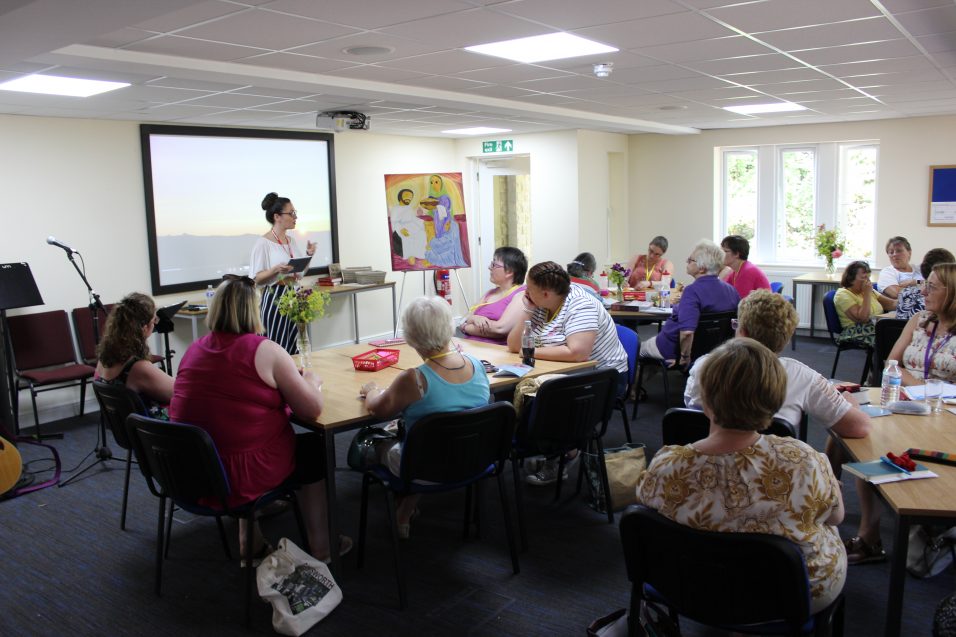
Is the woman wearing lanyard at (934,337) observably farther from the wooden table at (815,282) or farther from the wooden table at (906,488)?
the wooden table at (815,282)

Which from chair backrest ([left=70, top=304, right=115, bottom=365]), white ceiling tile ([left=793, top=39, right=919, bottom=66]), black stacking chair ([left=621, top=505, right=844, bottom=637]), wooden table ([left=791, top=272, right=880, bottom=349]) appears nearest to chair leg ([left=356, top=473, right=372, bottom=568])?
black stacking chair ([left=621, top=505, right=844, bottom=637])

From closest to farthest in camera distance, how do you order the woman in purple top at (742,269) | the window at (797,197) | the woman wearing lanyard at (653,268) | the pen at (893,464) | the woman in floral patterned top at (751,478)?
the woman in floral patterned top at (751,478) < the pen at (893,464) < the woman in purple top at (742,269) < the woman wearing lanyard at (653,268) < the window at (797,197)

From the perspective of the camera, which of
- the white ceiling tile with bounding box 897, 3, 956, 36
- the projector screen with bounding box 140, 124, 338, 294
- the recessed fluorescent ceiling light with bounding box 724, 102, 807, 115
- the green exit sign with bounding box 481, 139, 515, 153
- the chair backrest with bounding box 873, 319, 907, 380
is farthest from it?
the green exit sign with bounding box 481, 139, 515, 153

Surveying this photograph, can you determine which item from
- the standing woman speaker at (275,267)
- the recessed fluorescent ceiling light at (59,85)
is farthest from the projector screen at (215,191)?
the recessed fluorescent ceiling light at (59,85)

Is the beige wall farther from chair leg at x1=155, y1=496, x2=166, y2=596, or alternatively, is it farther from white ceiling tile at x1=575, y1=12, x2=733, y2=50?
chair leg at x1=155, y1=496, x2=166, y2=596

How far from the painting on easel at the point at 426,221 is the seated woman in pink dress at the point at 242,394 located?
4404mm

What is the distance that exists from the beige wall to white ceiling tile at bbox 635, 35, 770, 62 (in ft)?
17.1

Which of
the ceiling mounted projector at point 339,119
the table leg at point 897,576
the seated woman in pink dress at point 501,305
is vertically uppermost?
the ceiling mounted projector at point 339,119

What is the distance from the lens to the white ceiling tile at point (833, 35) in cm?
384

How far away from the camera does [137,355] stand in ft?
11.8

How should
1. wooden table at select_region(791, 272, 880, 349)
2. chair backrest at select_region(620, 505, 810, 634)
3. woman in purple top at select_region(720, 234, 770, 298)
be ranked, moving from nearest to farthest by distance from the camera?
1. chair backrest at select_region(620, 505, 810, 634)
2. woman in purple top at select_region(720, 234, 770, 298)
3. wooden table at select_region(791, 272, 880, 349)

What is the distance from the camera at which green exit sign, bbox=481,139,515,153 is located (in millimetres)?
9523

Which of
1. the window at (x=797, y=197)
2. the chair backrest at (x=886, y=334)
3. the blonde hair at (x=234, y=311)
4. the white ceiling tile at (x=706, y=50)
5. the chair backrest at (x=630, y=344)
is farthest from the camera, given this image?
the window at (x=797, y=197)

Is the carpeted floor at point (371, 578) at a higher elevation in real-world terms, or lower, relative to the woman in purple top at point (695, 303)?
lower
